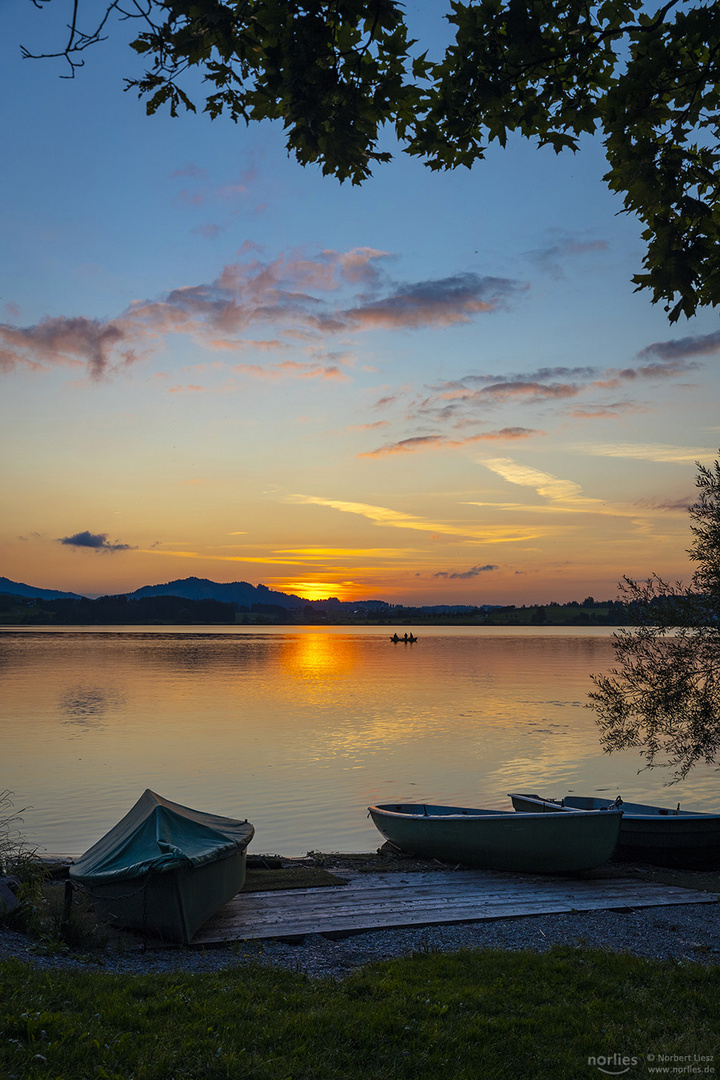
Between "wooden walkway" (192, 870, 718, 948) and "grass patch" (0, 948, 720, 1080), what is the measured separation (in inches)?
109

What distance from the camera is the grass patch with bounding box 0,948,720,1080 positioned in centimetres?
609

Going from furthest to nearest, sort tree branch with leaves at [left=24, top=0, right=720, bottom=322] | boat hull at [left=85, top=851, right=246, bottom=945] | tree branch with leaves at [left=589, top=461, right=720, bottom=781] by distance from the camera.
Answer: tree branch with leaves at [left=589, top=461, right=720, bottom=781] → boat hull at [left=85, top=851, right=246, bottom=945] → tree branch with leaves at [left=24, top=0, right=720, bottom=322]

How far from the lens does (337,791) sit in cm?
2819

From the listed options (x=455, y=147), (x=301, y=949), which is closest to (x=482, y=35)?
(x=455, y=147)

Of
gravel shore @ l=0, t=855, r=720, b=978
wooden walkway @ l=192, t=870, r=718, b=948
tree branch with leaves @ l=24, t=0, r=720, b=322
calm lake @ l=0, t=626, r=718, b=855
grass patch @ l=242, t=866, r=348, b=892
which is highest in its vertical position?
tree branch with leaves @ l=24, t=0, r=720, b=322

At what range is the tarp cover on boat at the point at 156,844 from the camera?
1125cm

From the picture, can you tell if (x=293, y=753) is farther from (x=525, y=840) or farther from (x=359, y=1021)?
(x=359, y=1021)

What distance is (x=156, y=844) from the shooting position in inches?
459

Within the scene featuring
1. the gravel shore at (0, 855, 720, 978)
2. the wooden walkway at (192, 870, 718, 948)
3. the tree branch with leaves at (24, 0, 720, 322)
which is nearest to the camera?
the tree branch with leaves at (24, 0, 720, 322)

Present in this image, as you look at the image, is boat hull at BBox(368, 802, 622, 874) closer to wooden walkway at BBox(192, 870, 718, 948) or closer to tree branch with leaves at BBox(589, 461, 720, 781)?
wooden walkway at BBox(192, 870, 718, 948)

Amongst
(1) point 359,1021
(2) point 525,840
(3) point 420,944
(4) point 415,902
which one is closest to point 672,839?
(2) point 525,840

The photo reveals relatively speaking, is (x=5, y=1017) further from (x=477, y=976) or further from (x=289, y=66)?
(x=289, y=66)

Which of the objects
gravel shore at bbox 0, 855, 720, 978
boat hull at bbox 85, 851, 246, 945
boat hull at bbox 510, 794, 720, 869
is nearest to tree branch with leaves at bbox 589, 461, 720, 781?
boat hull at bbox 510, 794, 720, 869

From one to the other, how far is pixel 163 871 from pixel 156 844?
748mm
